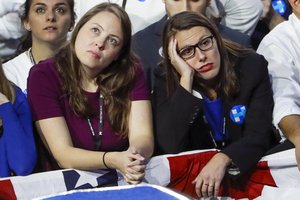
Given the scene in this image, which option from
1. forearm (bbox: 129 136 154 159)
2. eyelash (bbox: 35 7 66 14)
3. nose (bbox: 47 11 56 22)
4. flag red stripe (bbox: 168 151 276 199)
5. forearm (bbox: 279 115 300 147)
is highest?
eyelash (bbox: 35 7 66 14)

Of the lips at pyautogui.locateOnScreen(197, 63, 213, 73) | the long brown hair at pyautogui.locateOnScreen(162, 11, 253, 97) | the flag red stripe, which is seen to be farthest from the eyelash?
the flag red stripe

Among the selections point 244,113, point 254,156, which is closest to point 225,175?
point 254,156

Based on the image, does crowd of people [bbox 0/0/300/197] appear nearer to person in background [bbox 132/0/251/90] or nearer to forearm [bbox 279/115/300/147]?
forearm [bbox 279/115/300/147]

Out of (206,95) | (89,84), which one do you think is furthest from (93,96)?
(206,95)

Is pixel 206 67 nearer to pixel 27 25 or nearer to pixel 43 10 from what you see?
pixel 43 10

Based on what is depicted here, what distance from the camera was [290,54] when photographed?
13.0ft

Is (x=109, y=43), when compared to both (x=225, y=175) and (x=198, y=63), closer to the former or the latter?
(x=198, y=63)

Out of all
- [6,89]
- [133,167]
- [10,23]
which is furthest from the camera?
[10,23]

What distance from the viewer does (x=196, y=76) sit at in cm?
371

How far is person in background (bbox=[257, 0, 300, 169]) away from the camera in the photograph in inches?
141

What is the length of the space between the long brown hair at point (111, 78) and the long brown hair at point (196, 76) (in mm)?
191

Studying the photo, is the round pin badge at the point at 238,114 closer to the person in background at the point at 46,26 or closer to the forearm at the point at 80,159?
the forearm at the point at 80,159

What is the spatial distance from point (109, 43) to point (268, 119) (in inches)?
35.3

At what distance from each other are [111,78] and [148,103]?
229 mm
